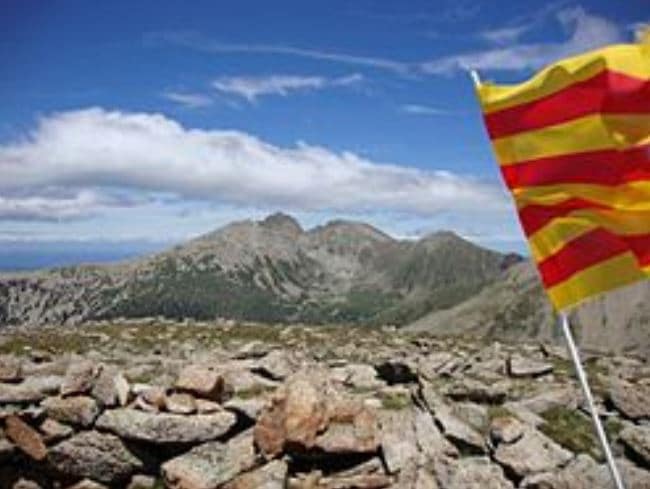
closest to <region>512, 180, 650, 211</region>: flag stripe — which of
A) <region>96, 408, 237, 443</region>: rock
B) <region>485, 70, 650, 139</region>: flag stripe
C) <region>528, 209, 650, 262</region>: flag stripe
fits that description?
<region>528, 209, 650, 262</region>: flag stripe

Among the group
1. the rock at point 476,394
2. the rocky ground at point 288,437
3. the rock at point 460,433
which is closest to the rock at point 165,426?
the rocky ground at point 288,437

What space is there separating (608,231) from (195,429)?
1657 cm

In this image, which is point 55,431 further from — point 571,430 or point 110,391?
point 571,430

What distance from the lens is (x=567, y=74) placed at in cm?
1525

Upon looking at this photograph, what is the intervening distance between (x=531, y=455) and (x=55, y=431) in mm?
13296

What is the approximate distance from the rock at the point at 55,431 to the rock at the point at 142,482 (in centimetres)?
229

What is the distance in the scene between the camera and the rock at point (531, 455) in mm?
27219

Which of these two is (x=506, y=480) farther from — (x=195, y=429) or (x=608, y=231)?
(x=608, y=231)

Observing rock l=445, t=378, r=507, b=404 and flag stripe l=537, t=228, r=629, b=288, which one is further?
rock l=445, t=378, r=507, b=404

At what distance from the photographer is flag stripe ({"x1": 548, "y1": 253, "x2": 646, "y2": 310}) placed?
15281 mm

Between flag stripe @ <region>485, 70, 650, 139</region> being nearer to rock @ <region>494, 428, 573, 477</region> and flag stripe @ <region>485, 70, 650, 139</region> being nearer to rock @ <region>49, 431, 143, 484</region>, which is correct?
rock @ <region>494, 428, 573, 477</region>

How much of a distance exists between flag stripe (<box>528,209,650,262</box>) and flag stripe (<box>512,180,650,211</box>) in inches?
5.3

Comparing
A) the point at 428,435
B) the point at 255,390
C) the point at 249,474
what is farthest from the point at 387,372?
the point at 249,474

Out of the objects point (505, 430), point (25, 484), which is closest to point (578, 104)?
point (505, 430)
